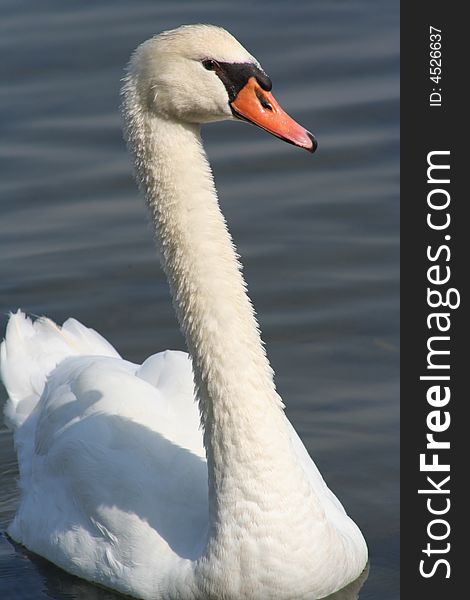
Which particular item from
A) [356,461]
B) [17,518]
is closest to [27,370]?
[17,518]

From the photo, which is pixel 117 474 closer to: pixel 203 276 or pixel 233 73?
pixel 203 276

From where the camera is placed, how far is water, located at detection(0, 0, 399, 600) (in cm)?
859

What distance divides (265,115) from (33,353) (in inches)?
118

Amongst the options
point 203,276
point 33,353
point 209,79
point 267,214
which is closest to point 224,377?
point 203,276

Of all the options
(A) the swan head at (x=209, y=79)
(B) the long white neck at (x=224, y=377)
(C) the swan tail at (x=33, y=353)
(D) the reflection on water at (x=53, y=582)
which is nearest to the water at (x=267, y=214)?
(D) the reflection on water at (x=53, y=582)

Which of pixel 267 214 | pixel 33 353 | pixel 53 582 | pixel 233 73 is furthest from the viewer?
pixel 267 214

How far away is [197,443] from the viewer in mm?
7340

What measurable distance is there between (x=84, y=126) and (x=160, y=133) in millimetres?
5932

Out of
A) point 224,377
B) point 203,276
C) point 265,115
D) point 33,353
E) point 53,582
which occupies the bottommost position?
point 53,582

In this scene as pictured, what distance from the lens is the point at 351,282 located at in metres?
10.1

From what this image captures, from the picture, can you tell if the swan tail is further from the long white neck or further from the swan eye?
the swan eye

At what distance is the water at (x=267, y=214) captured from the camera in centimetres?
859

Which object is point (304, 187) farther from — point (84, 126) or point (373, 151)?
point (84, 126)

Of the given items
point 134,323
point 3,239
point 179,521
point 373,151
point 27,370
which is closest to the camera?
point 179,521
